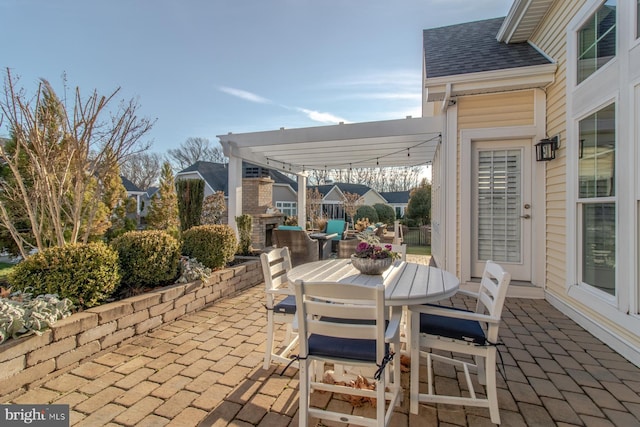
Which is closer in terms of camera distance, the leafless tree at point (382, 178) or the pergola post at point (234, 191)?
the pergola post at point (234, 191)

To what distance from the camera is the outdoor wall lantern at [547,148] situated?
4062 millimetres

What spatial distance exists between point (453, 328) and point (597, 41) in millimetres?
3523

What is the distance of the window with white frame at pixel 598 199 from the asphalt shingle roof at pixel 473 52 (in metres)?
1.63

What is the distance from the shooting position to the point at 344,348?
5.44 ft

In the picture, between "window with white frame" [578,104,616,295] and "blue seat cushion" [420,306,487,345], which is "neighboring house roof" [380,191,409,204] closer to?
"window with white frame" [578,104,616,295]

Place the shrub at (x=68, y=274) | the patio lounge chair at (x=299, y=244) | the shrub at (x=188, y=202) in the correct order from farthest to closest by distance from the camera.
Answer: the patio lounge chair at (x=299, y=244) → the shrub at (x=188, y=202) → the shrub at (x=68, y=274)

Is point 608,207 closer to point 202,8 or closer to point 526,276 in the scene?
point 526,276

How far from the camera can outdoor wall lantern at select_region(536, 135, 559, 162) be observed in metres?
4.06

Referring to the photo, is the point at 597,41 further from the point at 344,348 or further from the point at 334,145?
the point at 334,145

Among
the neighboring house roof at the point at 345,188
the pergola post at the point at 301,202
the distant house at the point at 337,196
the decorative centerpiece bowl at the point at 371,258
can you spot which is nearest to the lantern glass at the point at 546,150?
the decorative centerpiece bowl at the point at 371,258

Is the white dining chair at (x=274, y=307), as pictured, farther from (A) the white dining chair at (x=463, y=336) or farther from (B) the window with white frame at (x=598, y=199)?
(B) the window with white frame at (x=598, y=199)

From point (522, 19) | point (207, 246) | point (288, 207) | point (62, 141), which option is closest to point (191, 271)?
point (207, 246)

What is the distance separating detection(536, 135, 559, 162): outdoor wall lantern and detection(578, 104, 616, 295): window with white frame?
53cm

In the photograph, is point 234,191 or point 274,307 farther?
point 234,191
